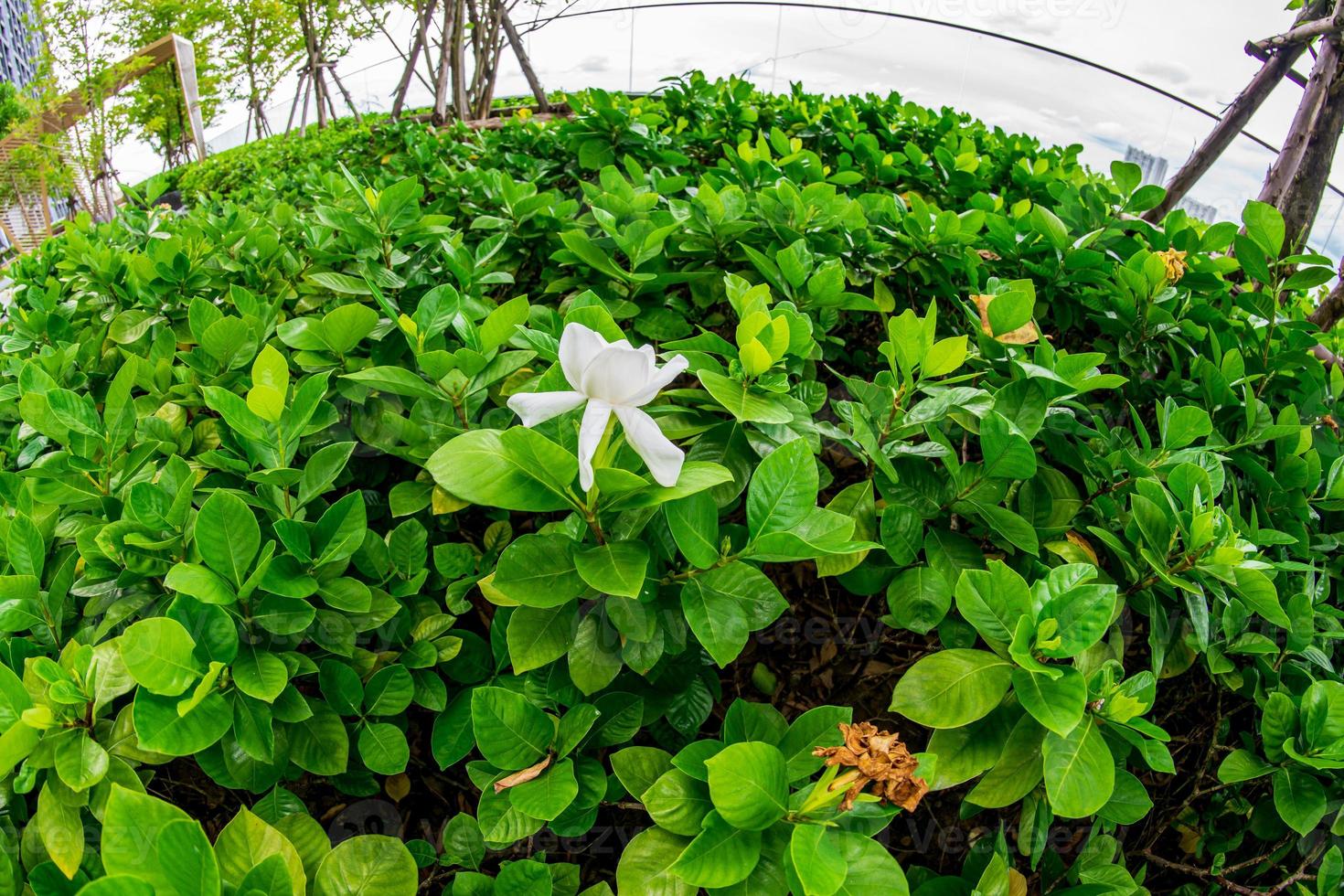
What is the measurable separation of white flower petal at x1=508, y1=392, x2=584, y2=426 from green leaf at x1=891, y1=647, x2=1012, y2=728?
1.71ft

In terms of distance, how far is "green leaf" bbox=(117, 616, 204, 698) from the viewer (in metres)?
0.78

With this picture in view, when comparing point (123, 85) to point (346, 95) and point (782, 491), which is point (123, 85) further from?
point (782, 491)

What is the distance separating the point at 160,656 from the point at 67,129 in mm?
17558

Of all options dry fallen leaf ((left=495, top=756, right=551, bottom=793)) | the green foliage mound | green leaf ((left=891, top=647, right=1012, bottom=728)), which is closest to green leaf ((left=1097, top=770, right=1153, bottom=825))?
the green foliage mound

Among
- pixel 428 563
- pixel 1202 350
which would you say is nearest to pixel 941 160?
pixel 1202 350

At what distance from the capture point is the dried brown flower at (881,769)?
0.78 meters

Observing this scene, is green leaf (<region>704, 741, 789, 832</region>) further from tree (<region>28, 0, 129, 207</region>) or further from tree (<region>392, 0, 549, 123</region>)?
tree (<region>28, 0, 129, 207</region>)

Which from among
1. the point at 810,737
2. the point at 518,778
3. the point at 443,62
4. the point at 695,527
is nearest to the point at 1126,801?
the point at 810,737

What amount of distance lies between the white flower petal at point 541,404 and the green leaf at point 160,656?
44 centimetres

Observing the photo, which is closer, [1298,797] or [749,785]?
[749,785]

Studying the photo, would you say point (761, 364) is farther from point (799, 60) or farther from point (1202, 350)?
point (799, 60)

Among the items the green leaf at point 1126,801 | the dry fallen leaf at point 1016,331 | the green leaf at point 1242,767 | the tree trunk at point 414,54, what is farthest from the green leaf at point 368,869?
the tree trunk at point 414,54

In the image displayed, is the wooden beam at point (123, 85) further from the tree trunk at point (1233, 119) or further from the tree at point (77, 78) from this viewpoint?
the tree trunk at point (1233, 119)

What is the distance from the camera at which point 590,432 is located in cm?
70
